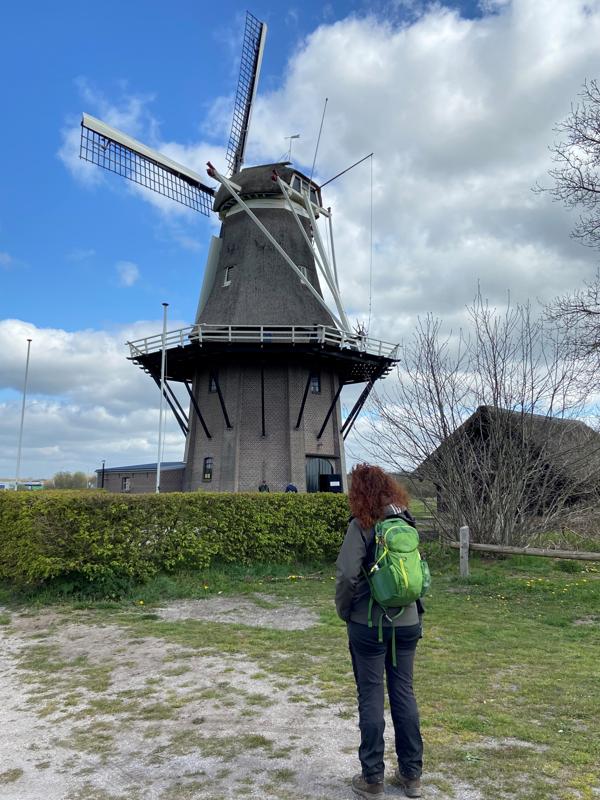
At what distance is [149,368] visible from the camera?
24609 mm

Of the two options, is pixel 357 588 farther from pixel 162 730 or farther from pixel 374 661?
pixel 162 730

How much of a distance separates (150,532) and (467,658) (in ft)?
19.1

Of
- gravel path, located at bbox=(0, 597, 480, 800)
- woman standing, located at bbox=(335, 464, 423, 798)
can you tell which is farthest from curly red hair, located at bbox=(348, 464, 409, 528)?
gravel path, located at bbox=(0, 597, 480, 800)

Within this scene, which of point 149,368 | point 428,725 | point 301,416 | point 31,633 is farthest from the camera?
point 149,368

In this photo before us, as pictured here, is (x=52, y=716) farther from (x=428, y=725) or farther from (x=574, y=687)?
(x=574, y=687)

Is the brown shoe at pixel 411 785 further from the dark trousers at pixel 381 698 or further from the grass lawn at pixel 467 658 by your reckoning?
the grass lawn at pixel 467 658

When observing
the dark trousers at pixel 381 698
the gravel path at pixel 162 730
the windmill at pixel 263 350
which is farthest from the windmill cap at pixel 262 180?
the dark trousers at pixel 381 698

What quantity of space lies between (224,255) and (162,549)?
17.9m

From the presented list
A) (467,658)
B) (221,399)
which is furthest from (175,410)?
(467,658)

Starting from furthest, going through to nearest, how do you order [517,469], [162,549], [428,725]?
[517,469]
[162,549]
[428,725]

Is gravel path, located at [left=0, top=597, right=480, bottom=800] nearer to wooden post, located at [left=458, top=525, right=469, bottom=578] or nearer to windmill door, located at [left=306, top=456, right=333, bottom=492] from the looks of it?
wooden post, located at [left=458, top=525, right=469, bottom=578]

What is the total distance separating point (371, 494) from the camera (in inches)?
147

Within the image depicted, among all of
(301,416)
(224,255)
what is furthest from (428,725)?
(224,255)

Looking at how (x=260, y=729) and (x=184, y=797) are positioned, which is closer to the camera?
(x=184, y=797)
